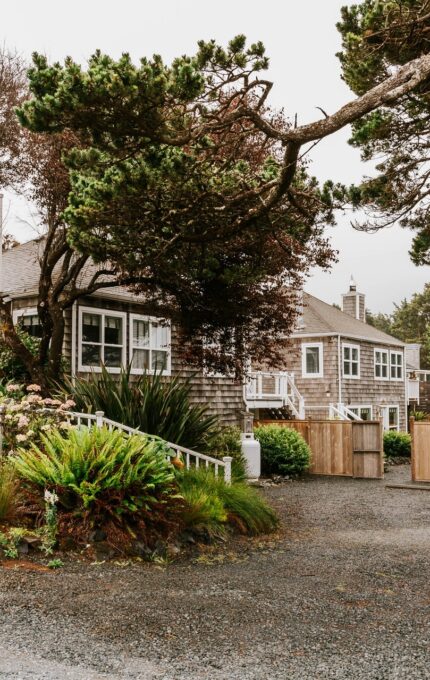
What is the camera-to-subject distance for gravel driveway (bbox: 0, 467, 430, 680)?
4238 mm

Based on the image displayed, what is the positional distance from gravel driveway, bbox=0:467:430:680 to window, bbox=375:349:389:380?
23407mm

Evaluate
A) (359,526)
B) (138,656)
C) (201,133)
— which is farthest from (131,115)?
(359,526)

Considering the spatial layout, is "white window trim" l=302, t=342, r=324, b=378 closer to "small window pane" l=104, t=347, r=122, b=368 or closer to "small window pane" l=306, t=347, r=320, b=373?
"small window pane" l=306, t=347, r=320, b=373

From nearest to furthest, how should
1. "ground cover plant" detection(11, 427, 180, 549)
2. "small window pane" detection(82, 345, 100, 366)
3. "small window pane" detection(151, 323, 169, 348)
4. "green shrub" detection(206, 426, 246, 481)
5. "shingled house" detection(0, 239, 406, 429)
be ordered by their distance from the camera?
1. "ground cover plant" detection(11, 427, 180, 549)
2. "green shrub" detection(206, 426, 246, 481)
3. "small window pane" detection(82, 345, 100, 366)
4. "shingled house" detection(0, 239, 406, 429)
5. "small window pane" detection(151, 323, 169, 348)

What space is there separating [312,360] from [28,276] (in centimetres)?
1409

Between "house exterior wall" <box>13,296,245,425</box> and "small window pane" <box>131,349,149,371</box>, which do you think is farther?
"small window pane" <box>131,349,149,371</box>

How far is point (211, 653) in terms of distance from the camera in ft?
14.7

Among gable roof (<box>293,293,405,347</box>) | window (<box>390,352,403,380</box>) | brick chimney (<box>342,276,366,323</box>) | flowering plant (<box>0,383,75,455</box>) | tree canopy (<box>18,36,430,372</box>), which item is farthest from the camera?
Answer: brick chimney (<box>342,276,366,323</box>)

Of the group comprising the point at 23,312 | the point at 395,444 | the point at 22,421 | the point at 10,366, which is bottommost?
the point at 395,444

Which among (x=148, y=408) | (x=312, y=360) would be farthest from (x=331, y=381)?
(x=148, y=408)

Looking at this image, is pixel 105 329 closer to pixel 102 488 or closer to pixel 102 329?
pixel 102 329

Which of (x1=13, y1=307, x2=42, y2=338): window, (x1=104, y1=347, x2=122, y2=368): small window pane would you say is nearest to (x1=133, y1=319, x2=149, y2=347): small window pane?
(x1=104, y1=347, x2=122, y2=368): small window pane

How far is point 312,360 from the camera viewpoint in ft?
91.7

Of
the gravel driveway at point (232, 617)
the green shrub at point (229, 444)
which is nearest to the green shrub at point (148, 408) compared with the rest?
the gravel driveway at point (232, 617)
